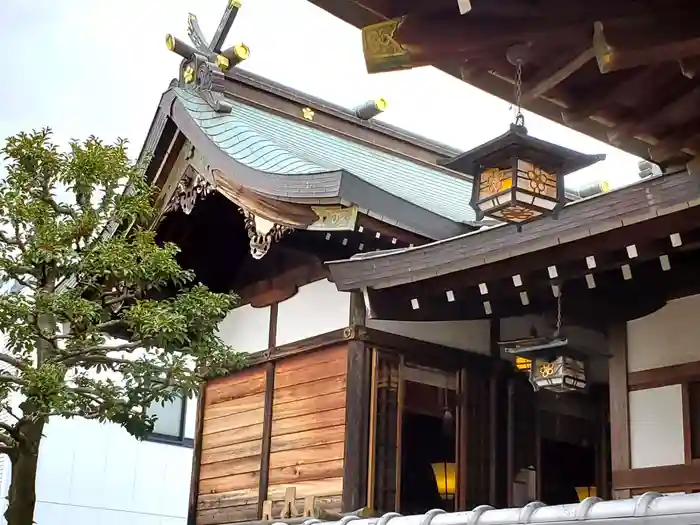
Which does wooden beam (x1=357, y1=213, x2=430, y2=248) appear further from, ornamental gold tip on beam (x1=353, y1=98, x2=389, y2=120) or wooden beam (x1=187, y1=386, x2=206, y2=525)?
ornamental gold tip on beam (x1=353, y1=98, x2=389, y2=120)

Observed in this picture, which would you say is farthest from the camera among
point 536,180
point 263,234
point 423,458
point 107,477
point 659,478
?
point 107,477

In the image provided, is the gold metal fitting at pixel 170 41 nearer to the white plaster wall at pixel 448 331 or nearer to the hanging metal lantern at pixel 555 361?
the white plaster wall at pixel 448 331

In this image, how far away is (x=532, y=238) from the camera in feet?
20.8

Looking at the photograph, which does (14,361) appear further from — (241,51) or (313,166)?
(241,51)

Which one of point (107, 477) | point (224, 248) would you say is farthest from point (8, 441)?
point (107, 477)

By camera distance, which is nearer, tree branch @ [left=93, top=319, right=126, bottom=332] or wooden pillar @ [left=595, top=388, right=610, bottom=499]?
tree branch @ [left=93, top=319, right=126, bottom=332]

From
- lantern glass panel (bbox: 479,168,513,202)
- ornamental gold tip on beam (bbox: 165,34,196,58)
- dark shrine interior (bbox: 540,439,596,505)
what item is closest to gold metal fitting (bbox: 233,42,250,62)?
ornamental gold tip on beam (bbox: 165,34,196,58)

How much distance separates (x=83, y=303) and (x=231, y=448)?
2.79m

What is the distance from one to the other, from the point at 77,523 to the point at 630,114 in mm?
13059

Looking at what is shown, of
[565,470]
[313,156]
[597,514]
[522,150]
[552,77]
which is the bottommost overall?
[597,514]

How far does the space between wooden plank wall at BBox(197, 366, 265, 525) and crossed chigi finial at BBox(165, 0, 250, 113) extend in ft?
10.2

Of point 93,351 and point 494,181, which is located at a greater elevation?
point 494,181

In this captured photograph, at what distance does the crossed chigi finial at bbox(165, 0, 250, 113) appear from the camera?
400 inches

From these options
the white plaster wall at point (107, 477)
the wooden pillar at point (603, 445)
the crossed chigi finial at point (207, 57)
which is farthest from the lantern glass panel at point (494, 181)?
the white plaster wall at point (107, 477)
